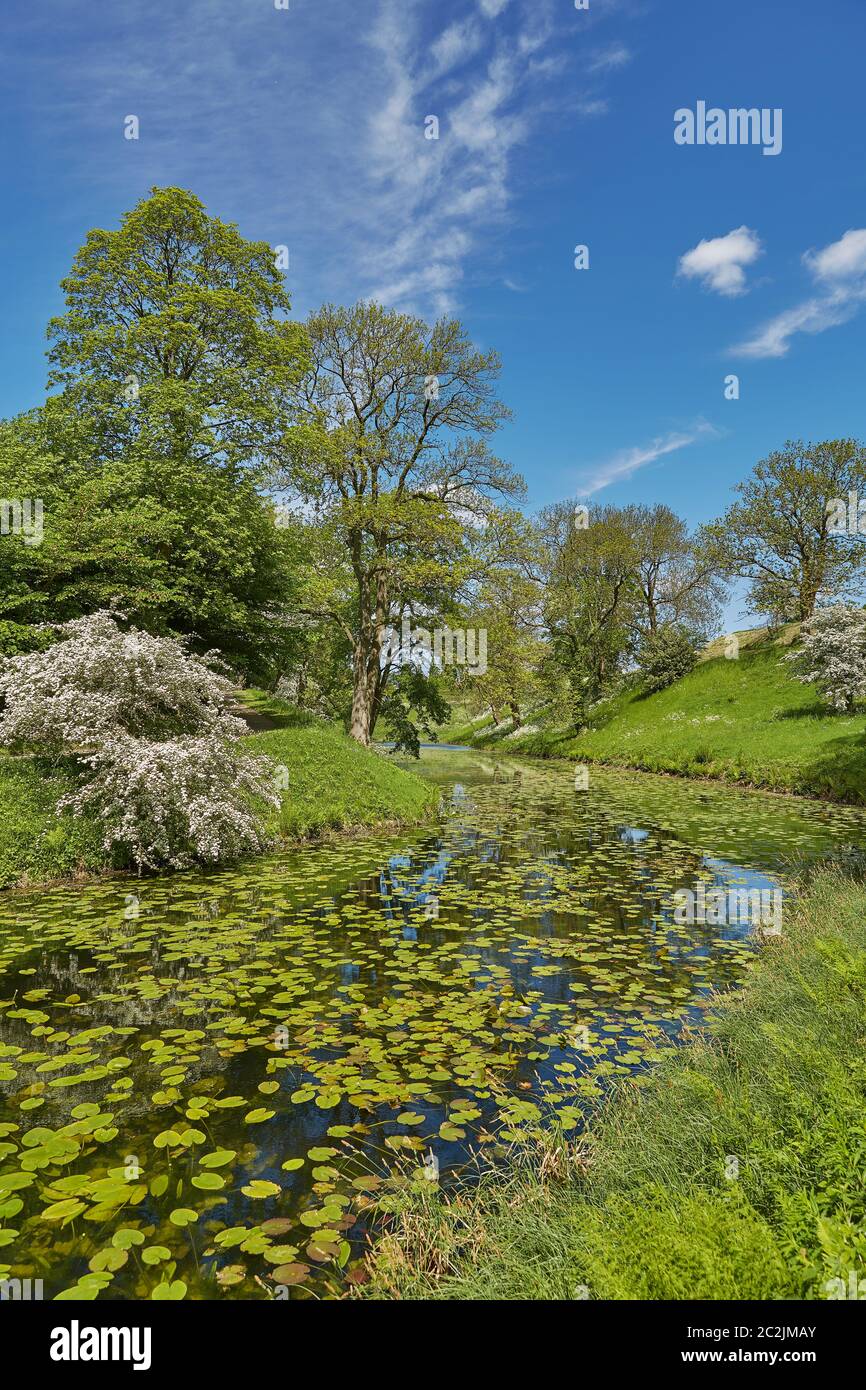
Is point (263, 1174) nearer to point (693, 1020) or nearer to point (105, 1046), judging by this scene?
point (105, 1046)

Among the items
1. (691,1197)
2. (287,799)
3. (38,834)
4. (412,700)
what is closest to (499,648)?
(412,700)

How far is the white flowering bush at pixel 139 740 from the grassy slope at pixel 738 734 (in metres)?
22.7

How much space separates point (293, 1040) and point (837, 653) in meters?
27.4

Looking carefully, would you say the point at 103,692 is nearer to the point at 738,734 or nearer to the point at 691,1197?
the point at 691,1197

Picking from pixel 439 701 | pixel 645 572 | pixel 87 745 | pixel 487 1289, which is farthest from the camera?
pixel 645 572

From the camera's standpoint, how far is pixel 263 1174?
4.85 metres

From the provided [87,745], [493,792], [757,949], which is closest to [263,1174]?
[757,949]

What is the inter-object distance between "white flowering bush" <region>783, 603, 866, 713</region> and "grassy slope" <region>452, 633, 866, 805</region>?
2730 mm

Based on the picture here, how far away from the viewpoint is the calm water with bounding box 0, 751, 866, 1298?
4.32m

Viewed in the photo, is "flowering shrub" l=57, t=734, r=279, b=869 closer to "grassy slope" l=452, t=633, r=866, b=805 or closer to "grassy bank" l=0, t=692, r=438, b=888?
"grassy bank" l=0, t=692, r=438, b=888

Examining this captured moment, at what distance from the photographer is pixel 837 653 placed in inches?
1046

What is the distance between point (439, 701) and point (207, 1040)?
27.0m

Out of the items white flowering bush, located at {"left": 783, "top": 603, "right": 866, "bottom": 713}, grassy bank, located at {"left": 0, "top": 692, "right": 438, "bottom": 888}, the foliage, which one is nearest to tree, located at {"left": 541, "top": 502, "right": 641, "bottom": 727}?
the foliage

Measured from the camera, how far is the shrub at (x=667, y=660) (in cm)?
4838
